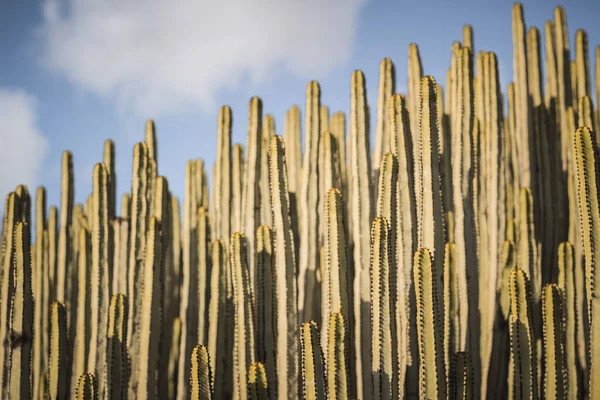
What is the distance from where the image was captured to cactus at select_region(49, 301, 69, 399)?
6.41 feet

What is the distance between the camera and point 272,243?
205cm

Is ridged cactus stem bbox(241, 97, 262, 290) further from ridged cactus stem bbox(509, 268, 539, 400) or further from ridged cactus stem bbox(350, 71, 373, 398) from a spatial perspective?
ridged cactus stem bbox(509, 268, 539, 400)

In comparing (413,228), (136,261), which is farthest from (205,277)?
(413,228)

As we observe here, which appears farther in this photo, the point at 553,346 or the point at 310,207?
the point at 310,207

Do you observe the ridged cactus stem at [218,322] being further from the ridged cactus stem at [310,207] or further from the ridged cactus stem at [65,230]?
the ridged cactus stem at [65,230]

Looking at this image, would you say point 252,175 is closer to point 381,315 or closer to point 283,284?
point 283,284

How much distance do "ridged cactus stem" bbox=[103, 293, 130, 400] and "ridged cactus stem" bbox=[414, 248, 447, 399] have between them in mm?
1003

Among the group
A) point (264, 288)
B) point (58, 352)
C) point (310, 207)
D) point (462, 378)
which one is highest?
point (310, 207)

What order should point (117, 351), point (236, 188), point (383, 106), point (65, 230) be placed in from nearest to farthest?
point (117, 351), point (383, 106), point (236, 188), point (65, 230)

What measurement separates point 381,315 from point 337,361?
8.9 inches

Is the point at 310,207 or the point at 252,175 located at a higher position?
the point at 252,175

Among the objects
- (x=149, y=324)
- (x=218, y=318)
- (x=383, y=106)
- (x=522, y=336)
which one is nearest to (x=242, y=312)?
(x=218, y=318)

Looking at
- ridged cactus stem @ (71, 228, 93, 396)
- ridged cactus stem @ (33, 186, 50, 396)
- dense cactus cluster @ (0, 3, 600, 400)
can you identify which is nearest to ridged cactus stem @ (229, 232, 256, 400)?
dense cactus cluster @ (0, 3, 600, 400)

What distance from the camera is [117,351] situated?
1.91 m
